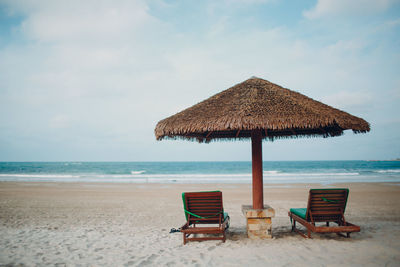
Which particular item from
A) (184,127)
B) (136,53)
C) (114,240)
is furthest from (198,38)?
(114,240)

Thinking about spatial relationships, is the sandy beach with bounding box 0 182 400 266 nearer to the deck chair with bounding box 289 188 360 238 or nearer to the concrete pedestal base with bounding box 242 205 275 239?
the concrete pedestal base with bounding box 242 205 275 239

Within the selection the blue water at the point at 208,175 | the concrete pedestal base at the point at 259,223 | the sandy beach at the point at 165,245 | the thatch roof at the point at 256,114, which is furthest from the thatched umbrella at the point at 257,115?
the blue water at the point at 208,175

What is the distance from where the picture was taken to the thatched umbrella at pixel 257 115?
11.5 feet

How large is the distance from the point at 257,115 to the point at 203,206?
5.62ft

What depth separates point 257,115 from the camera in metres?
3.60

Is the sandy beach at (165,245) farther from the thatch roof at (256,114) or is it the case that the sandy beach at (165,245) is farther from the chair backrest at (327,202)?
the thatch roof at (256,114)

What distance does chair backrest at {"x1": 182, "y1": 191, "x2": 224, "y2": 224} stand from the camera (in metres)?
3.87

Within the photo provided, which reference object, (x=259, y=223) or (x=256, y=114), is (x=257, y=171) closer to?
(x=259, y=223)

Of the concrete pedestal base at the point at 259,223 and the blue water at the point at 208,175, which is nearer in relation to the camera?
the concrete pedestal base at the point at 259,223

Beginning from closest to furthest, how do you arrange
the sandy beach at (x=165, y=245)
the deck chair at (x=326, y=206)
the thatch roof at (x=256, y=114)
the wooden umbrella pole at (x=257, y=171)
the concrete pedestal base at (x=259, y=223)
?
the sandy beach at (x=165, y=245), the thatch roof at (x=256, y=114), the deck chair at (x=326, y=206), the concrete pedestal base at (x=259, y=223), the wooden umbrella pole at (x=257, y=171)

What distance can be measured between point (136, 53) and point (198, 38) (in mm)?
4034

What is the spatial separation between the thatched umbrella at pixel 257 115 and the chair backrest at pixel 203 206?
0.71m

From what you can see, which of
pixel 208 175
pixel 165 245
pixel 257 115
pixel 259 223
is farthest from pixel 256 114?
pixel 208 175

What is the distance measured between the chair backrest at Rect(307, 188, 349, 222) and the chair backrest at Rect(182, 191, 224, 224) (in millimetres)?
1456
